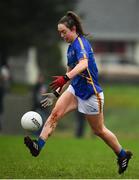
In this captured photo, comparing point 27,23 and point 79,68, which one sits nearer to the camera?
point 79,68

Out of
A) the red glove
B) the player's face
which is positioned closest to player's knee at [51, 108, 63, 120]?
the red glove

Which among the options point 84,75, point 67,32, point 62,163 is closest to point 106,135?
point 84,75

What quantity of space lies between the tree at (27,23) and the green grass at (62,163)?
2225 centimetres

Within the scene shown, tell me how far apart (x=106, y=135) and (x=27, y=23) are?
31.3m

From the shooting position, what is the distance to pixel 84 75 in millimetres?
11414

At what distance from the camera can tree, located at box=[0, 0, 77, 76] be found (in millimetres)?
41406

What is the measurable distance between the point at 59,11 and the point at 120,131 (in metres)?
14.4

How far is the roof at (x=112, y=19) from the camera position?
72.1m

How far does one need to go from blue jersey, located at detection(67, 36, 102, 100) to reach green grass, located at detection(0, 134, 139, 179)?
44.5 inches

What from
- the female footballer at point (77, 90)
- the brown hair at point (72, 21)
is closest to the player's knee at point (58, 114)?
the female footballer at point (77, 90)

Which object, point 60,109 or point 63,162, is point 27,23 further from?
point 60,109

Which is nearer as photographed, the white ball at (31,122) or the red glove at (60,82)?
the red glove at (60,82)

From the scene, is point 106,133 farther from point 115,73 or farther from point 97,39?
point 97,39

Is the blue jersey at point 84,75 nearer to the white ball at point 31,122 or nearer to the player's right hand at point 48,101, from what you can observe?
the player's right hand at point 48,101
